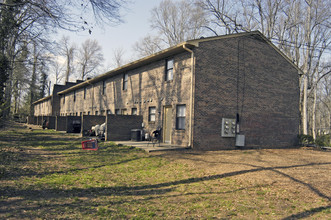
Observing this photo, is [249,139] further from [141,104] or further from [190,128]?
[141,104]

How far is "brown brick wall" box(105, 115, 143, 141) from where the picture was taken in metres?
16.1

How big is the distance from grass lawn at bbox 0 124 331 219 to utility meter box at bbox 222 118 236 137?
4535mm

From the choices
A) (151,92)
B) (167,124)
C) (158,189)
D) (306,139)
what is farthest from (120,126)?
(306,139)

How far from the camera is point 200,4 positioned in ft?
89.1

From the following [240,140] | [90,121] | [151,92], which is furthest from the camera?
[90,121]

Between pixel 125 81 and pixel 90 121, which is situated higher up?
pixel 125 81

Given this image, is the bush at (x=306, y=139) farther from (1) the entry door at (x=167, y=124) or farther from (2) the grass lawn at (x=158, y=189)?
(1) the entry door at (x=167, y=124)

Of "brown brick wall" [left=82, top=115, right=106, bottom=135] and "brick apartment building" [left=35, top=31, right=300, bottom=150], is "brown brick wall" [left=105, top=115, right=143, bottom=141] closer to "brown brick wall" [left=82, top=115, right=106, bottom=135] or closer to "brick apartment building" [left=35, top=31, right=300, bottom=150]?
"brick apartment building" [left=35, top=31, right=300, bottom=150]

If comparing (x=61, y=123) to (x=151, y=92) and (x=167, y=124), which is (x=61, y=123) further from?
(x=167, y=124)

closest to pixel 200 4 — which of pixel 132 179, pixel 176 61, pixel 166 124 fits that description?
pixel 176 61

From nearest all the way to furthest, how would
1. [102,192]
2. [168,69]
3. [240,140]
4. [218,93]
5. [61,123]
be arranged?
[102,192] → [218,93] → [240,140] → [168,69] → [61,123]

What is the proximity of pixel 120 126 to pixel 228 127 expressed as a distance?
22.2ft

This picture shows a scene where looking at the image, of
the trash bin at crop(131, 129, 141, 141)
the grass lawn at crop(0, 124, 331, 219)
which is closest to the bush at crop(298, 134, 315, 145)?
the grass lawn at crop(0, 124, 331, 219)

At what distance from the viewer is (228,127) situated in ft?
48.1
